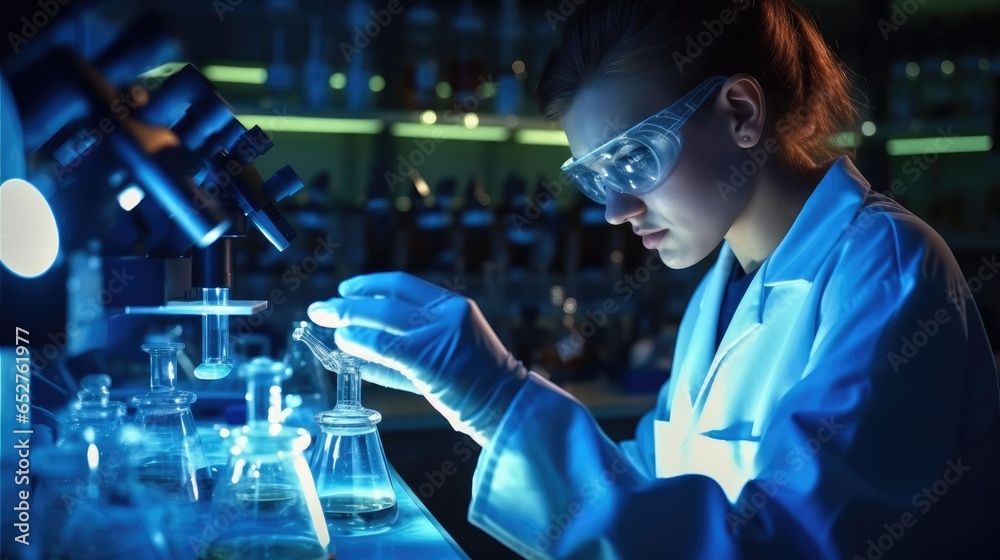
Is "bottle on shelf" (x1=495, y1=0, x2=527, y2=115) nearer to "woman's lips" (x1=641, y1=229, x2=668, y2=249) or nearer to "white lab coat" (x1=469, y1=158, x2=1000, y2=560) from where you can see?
"woman's lips" (x1=641, y1=229, x2=668, y2=249)

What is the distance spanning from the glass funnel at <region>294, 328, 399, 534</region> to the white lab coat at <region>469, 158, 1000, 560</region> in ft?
0.54

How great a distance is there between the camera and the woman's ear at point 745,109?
124 centimetres

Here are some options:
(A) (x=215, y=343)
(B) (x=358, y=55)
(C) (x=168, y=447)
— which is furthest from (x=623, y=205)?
(B) (x=358, y=55)

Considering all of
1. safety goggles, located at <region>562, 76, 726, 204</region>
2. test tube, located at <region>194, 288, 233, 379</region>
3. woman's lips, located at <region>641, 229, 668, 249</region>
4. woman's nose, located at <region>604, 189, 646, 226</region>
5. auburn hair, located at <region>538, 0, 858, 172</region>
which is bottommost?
test tube, located at <region>194, 288, 233, 379</region>

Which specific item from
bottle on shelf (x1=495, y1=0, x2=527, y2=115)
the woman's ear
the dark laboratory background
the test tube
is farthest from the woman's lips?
bottle on shelf (x1=495, y1=0, x2=527, y2=115)

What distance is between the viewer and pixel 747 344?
4.52ft

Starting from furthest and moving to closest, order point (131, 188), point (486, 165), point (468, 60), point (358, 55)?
point (486, 165)
point (468, 60)
point (358, 55)
point (131, 188)

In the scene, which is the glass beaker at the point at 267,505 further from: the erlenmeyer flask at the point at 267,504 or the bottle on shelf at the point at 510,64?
the bottle on shelf at the point at 510,64

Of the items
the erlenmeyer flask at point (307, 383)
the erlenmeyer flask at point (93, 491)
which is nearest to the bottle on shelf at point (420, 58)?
the erlenmeyer flask at point (307, 383)

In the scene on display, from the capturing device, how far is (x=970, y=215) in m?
4.00

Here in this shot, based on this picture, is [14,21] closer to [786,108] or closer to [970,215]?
[786,108]

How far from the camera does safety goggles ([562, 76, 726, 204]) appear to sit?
1219mm

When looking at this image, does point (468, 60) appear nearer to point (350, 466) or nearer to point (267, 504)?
point (350, 466)

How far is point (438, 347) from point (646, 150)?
449 mm
